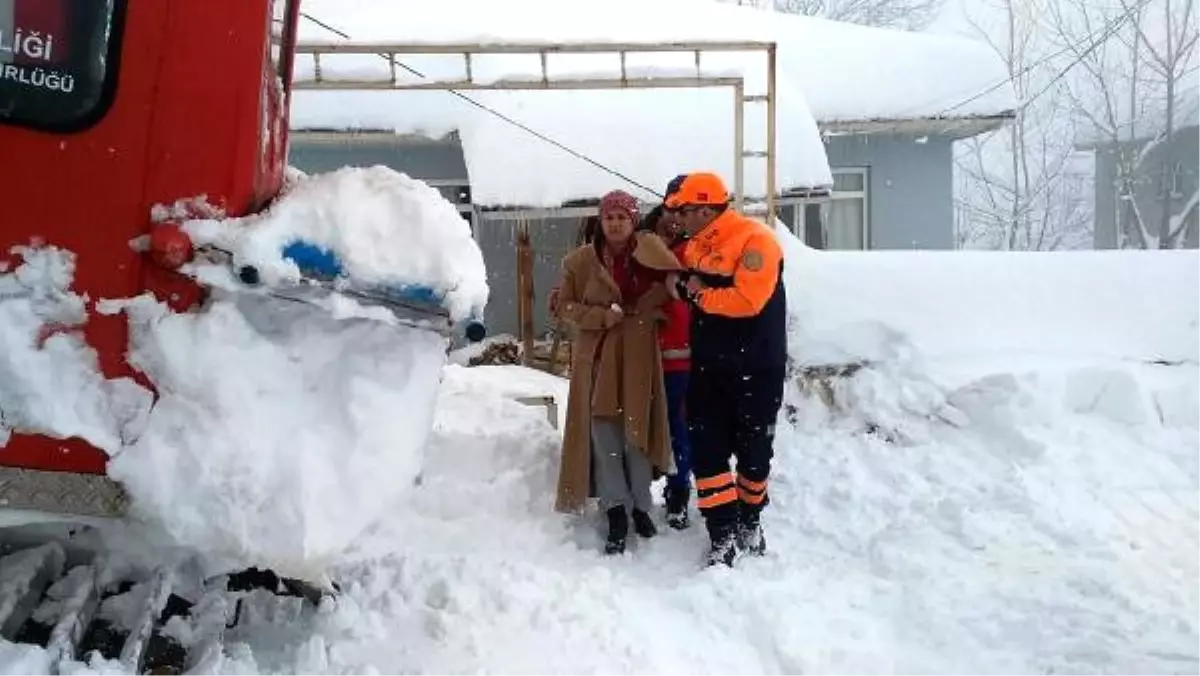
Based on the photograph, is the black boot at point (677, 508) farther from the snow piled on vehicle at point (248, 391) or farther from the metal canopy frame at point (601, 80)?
the metal canopy frame at point (601, 80)

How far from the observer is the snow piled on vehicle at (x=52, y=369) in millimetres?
2719

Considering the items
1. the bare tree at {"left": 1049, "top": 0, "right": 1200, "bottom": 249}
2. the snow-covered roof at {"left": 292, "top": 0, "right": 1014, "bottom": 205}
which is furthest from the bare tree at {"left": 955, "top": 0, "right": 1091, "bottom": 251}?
the snow-covered roof at {"left": 292, "top": 0, "right": 1014, "bottom": 205}

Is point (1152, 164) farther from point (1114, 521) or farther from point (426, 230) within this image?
point (426, 230)

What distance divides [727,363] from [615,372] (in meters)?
0.55

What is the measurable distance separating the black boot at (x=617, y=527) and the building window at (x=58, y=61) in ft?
9.66

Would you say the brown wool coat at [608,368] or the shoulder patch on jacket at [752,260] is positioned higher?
the shoulder patch on jacket at [752,260]

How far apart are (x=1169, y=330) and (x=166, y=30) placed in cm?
628

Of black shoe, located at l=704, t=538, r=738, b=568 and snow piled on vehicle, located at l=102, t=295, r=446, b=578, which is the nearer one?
snow piled on vehicle, located at l=102, t=295, r=446, b=578

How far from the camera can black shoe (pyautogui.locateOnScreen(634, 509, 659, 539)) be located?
5141 mm

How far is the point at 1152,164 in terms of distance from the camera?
30.4 metres

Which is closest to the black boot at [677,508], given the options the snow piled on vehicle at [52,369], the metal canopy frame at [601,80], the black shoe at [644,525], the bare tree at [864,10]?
the black shoe at [644,525]

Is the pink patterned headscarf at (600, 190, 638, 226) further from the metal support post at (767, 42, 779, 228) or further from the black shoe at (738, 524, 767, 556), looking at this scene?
the metal support post at (767, 42, 779, 228)

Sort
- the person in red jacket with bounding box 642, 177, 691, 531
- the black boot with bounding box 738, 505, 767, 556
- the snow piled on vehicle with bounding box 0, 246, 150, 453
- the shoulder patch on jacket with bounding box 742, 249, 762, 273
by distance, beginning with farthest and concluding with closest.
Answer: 1. the person in red jacket with bounding box 642, 177, 691, 531
2. the black boot with bounding box 738, 505, 767, 556
3. the shoulder patch on jacket with bounding box 742, 249, 762, 273
4. the snow piled on vehicle with bounding box 0, 246, 150, 453

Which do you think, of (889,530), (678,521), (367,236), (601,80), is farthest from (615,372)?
(601,80)
